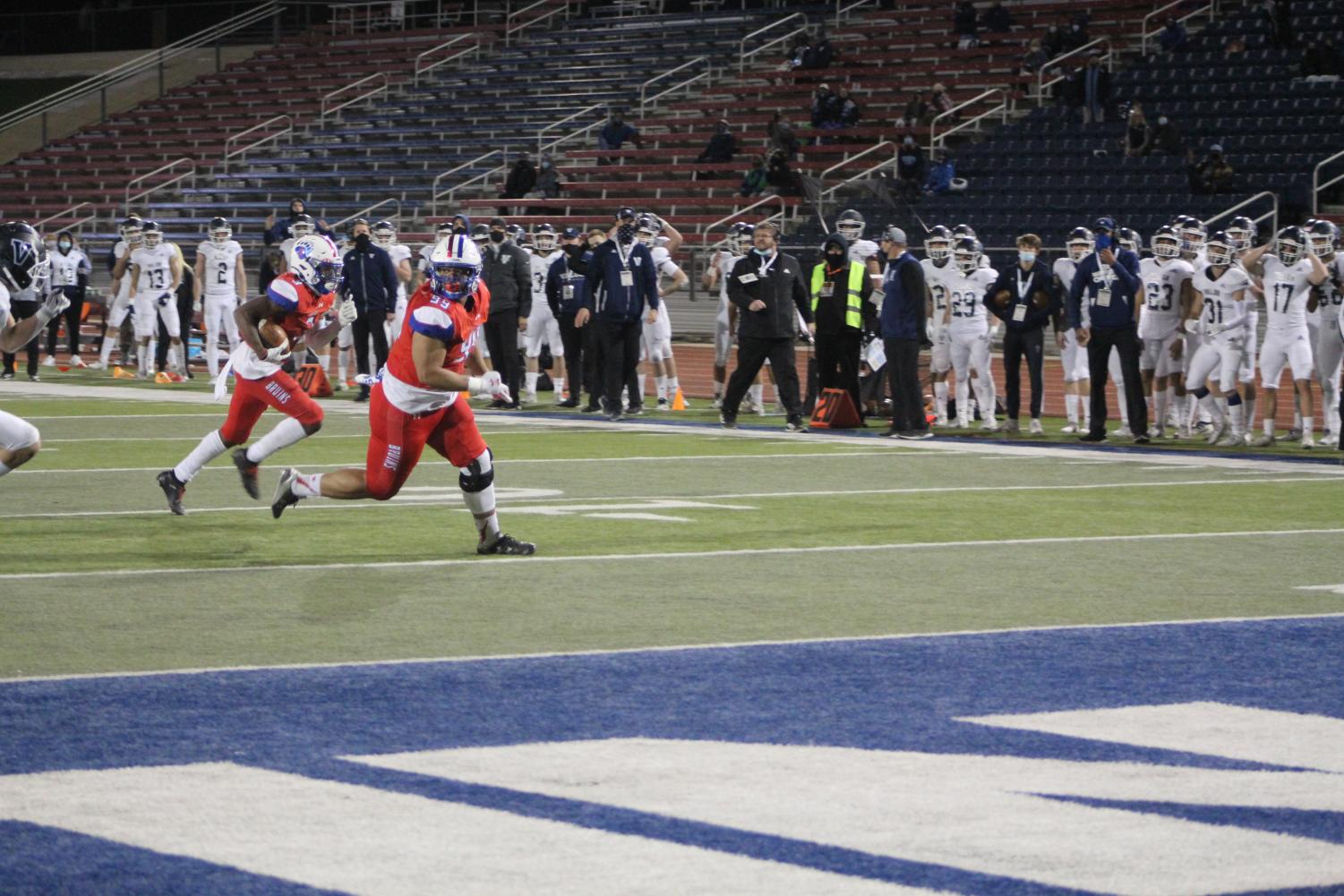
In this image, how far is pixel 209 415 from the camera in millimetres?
20453

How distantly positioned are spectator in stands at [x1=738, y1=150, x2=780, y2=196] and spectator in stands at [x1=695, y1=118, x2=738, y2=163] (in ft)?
4.55

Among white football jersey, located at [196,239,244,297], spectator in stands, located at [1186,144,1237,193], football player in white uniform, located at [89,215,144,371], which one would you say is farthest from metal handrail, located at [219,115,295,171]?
spectator in stands, located at [1186,144,1237,193]

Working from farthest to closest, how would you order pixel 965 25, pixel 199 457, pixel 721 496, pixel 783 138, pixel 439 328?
1. pixel 965 25
2. pixel 783 138
3. pixel 721 496
4. pixel 199 457
5. pixel 439 328

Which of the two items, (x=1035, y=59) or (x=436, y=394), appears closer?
(x=436, y=394)

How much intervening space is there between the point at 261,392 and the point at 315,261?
941 mm

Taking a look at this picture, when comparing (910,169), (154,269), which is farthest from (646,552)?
(910,169)

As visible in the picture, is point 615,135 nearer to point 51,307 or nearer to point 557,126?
point 557,126

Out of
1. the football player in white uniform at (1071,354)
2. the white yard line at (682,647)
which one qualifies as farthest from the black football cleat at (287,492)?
the football player in white uniform at (1071,354)

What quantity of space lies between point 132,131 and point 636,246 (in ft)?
95.2

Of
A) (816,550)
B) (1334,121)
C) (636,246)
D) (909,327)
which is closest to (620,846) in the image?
(816,550)

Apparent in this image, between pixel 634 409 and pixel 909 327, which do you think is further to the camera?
pixel 634 409

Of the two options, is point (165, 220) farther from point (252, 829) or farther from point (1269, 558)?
point (252, 829)

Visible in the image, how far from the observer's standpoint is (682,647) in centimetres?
→ 770

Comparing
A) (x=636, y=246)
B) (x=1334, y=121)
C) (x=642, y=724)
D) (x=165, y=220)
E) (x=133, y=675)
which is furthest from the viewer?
(x=165, y=220)
